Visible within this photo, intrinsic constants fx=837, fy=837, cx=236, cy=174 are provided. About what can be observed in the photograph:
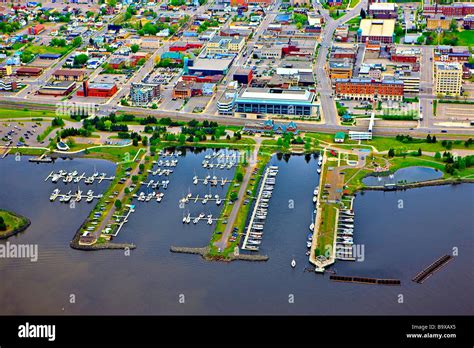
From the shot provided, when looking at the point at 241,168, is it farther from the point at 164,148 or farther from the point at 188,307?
the point at 188,307

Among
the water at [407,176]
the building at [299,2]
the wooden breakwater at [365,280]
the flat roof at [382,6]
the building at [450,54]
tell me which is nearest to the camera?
the wooden breakwater at [365,280]

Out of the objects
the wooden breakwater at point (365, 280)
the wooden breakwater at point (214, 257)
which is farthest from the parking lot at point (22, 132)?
the wooden breakwater at point (365, 280)

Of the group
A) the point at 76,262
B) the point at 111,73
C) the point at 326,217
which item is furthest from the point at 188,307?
the point at 111,73

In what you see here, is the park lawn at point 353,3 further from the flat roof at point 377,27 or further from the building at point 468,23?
the building at point 468,23

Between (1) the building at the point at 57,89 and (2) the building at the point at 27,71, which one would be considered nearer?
(1) the building at the point at 57,89

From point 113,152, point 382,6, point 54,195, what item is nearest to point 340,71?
point 113,152

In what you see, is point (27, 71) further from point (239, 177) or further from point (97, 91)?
point (239, 177)
